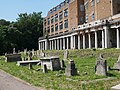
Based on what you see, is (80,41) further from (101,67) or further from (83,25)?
(101,67)

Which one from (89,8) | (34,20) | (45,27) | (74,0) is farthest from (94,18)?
(34,20)

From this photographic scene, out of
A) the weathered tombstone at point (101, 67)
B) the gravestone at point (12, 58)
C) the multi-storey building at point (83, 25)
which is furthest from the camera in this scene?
the multi-storey building at point (83, 25)

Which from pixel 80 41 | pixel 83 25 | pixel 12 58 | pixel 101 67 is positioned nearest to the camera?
pixel 101 67

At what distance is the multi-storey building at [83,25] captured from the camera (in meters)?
58.4

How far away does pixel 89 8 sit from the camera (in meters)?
80.7

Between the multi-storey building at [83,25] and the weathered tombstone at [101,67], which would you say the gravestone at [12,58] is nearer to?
the multi-storey building at [83,25]

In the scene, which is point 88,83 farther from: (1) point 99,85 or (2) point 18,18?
(2) point 18,18

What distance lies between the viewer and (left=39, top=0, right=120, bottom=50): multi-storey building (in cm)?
5844

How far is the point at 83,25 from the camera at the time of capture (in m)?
72.9

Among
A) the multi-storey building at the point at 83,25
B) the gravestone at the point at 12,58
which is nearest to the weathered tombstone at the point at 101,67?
the gravestone at the point at 12,58

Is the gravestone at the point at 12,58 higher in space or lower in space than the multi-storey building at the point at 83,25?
lower

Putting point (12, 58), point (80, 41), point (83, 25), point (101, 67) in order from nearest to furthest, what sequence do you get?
point (101, 67) → point (12, 58) → point (83, 25) → point (80, 41)

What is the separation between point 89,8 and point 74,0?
357 inches

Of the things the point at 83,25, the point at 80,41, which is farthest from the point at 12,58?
the point at 80,41
